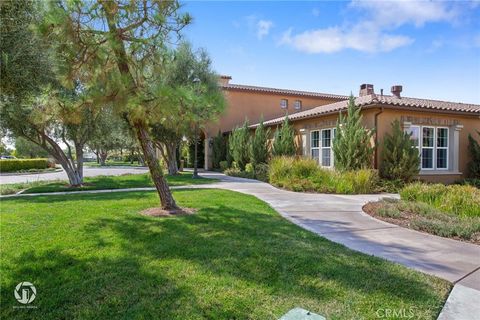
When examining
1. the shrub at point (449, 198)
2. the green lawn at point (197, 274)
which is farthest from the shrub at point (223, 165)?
the green lawn at point (197, 274)

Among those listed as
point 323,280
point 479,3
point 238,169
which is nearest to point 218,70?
point 238,169

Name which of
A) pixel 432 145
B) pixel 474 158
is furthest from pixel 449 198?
pixel 474 158

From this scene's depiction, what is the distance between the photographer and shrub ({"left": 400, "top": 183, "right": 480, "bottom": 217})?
7514 mm

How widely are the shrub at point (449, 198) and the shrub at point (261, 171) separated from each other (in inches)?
324

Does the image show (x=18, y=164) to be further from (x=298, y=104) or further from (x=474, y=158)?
(x=474, y=158)

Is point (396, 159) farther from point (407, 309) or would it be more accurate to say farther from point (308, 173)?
point (407, 309)

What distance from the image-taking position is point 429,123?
1423 centimetres

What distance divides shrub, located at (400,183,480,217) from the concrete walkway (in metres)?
1.70

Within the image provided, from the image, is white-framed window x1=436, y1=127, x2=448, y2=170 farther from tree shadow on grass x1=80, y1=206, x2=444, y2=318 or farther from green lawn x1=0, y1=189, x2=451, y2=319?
green lawn x1=0, y1=189, x2=451, y2=319

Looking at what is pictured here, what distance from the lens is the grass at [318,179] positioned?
1204cm

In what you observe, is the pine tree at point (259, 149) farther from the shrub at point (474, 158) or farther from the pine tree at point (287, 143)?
the shrub at point (474, 158)

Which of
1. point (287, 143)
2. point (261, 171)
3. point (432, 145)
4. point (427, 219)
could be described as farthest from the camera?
point (261, 171)

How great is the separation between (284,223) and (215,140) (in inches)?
792

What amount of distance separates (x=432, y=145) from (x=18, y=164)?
3497 cm
